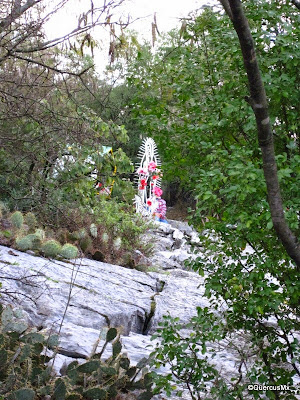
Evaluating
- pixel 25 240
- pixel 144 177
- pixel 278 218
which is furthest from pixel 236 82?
A: pixel 144 177

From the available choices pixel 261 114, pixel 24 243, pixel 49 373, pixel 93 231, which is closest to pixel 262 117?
pixel 261 114

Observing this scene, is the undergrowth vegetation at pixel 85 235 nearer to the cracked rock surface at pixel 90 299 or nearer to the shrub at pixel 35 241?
the shrub at pixel 35 241

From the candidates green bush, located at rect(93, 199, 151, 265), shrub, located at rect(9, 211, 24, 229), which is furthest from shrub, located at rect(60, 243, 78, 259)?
green bush, located at rect(93, 199, 151, 265)

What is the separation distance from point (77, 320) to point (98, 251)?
3208 millimetres

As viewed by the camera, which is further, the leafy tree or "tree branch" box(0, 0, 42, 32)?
"tree branch" box(0, 0, 42, 32)

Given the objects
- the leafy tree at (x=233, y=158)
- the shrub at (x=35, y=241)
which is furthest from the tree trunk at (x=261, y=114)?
the shrub at (x=35, y=241)

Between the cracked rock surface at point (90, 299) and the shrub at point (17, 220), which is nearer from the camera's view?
the cracked rock surface at point (90, 299)

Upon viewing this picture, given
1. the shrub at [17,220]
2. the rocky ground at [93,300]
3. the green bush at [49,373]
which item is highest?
the shrub at [17,220]

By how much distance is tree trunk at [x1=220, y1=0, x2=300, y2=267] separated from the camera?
6.30ft

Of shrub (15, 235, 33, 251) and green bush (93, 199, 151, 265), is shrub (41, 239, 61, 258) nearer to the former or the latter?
shrub (15, 235, 33, 251)

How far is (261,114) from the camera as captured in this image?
213cm

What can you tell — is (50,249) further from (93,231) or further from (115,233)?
(115,233)

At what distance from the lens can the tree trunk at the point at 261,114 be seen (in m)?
1.92

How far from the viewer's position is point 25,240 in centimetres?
676
